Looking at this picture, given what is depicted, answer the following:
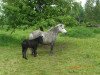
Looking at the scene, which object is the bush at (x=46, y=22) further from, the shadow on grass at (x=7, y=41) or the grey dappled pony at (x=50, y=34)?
the shadow on grass at (x=7, y=41)

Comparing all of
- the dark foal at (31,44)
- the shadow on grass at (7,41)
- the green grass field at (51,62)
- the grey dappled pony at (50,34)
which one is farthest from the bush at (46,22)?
the shadow on grass at (7,41)

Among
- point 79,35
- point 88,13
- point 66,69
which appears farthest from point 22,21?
point 88,13

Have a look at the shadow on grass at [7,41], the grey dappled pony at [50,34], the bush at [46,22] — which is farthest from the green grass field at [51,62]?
the bush at [46,22]

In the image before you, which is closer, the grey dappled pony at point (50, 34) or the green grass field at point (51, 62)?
the green grass field at point (51, 62)

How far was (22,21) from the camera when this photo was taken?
1997 cm

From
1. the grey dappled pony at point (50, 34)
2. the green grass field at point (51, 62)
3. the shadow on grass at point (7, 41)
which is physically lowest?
the green grass field at point (51, 62)

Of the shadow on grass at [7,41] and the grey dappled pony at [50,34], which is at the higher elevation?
the grey dappled pony at [50,34]

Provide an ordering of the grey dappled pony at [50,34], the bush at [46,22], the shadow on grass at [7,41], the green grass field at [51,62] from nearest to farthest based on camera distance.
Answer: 1. the green grass field at [51,62]
2. the grey dappled pony at [50,34]
3. the bush at [46,22]
4. the shadow on grass at [7,41]

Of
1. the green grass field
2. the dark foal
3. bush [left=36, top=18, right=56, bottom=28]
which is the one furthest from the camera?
bush [left=36, top=18, right=56, bottom=28]

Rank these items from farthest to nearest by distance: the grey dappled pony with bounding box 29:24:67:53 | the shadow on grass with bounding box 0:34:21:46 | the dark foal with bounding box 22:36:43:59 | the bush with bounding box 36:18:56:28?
the shadow on grass with bounding box 0:34:21:46, the bush with bounding box 36:18:56:28, the grey dappled pony with bounding box 29:24:67:53, the dark foal with bounding box 22:36:43:59

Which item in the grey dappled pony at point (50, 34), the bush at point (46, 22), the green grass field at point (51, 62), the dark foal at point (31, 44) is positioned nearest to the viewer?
the green grass field at point (51, 62)

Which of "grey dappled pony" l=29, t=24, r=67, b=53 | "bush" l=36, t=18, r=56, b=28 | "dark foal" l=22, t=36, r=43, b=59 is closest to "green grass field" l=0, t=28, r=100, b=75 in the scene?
"dark foal" l=22, t=36, r=43, b=59

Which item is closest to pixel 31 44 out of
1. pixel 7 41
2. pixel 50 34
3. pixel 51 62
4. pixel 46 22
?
pixel 51 62

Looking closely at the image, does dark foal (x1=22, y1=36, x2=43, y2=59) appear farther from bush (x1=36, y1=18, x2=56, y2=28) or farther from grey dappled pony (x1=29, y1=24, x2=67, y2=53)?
bush (x1=36, y1=18, x2=56, y2=28)
